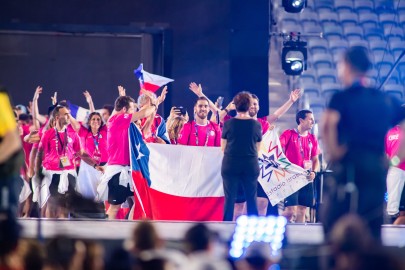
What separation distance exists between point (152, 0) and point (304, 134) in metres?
4.83

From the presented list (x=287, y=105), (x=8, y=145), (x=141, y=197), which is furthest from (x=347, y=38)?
(x=8, y=145)

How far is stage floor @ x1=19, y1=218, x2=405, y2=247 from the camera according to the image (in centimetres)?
905

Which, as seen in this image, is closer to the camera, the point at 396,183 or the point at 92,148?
the point at 396,183

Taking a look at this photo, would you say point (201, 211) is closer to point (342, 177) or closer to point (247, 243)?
point (247, 243)

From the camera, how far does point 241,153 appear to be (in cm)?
1119

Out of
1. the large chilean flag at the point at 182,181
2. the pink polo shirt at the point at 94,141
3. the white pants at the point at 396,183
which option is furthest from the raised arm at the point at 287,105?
the pink polo shirt at the point at 94,141

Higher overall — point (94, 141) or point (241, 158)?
point (94, 141)

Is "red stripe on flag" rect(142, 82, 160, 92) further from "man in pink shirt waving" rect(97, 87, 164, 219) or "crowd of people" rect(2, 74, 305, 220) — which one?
"man in pink shirt waving" rect(97, 87, 164, 219)

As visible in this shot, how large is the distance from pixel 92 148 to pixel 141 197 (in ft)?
4.43

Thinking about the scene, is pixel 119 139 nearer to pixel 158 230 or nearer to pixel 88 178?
pixel 88 178

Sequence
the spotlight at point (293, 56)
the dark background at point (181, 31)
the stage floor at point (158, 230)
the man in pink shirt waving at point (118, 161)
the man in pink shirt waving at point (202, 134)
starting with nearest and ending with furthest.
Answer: the stage floor at point (158, 230)
the man in pink shirt waving at point (118, 161)
the man in pink shirt waving at point (202, 134)
the spotlight at point (293, 56)
the dark background at point (181, 31)

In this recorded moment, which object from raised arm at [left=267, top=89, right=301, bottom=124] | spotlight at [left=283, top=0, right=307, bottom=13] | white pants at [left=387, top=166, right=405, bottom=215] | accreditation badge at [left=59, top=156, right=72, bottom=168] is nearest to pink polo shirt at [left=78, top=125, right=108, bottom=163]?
accreditation badge at [left=59, top=156, right=72, bottom=168]

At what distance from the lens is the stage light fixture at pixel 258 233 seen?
330 inches

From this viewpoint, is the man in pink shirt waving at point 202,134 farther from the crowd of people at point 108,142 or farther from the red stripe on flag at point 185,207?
the red stripe on flag at point 185,207
